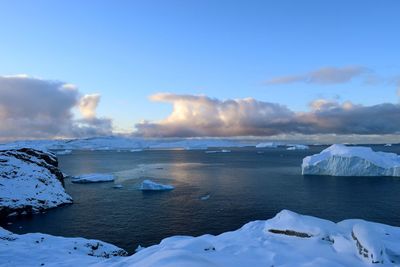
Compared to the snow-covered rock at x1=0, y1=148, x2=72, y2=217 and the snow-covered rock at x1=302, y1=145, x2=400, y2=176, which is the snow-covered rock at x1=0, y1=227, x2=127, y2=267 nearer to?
the snow-covered rock at x1=0, y1=148, x2=72, y2=217

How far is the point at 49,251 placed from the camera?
28922 millimetres

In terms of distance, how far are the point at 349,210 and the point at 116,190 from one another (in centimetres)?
5520

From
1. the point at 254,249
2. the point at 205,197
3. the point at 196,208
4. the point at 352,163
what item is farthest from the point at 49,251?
the point at 352,163

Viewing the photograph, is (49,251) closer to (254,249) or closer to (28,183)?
(254,249)

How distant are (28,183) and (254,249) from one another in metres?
62.6

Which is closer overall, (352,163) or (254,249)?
(254,249)

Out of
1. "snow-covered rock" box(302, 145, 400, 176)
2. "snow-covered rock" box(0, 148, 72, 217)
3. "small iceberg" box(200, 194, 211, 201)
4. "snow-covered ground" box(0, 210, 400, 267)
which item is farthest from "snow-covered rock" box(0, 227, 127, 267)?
"snow-covered rock" box(302, 145, 400, 176)

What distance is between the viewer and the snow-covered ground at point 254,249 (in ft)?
71.7

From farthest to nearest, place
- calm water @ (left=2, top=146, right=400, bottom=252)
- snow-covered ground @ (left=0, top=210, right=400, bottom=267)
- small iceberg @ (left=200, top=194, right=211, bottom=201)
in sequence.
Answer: small iceberg @ (left=200, top=194, right=211, bottom=201) → calm water @ (left=2, top=146, right=400, bottom=252) → snow-covered ground @ (left=0, top=210, right=400, bottom=267)

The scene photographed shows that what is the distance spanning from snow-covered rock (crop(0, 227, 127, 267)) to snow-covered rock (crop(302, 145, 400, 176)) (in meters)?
88.2

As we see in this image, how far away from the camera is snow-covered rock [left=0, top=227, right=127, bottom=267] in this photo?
2536 centimetres

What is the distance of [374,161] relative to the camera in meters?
103

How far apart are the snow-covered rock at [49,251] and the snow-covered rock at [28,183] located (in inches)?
1282

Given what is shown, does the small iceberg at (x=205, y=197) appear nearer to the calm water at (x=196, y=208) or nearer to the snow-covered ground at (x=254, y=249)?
the calm water at (x=196, y=208)
